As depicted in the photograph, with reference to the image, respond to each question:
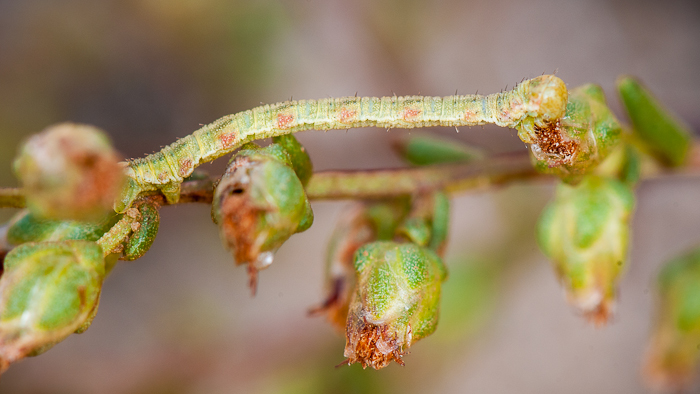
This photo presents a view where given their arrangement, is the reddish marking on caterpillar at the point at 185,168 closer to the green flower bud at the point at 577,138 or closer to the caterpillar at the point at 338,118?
the caterpillar at the point at 338,118

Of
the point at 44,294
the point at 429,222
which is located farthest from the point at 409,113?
the point at 44,294

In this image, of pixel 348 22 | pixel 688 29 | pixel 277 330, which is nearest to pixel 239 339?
pixel 277 330

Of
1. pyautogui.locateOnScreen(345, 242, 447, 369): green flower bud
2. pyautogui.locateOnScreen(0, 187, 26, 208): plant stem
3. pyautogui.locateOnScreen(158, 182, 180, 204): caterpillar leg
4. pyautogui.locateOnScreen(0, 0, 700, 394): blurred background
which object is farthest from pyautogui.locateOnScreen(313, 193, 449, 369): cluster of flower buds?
pyautogui.locateOnScreen(0, 0, 700, 394): blurred background

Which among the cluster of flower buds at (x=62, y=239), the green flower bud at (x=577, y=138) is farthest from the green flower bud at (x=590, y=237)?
the cluster of flower buds at (x=62, y=239)

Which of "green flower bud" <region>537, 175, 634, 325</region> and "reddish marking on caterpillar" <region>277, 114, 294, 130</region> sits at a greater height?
"reddish marking on caterpillar" <region>277, 114, 294, 130</region>

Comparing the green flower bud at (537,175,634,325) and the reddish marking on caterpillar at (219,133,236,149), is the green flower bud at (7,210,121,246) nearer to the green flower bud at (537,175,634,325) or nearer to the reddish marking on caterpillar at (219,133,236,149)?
the reddish marking on caterpillar at (219,133,236,149)
